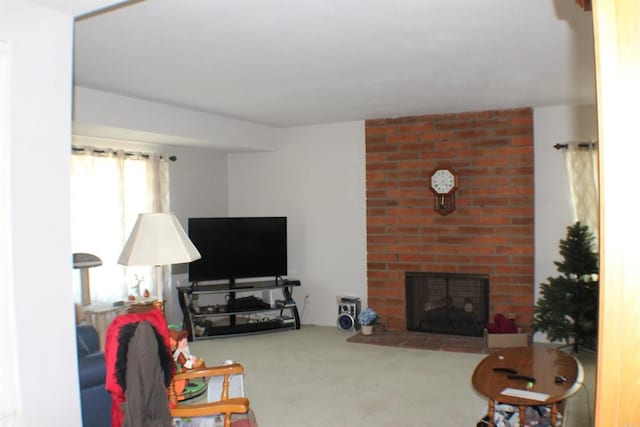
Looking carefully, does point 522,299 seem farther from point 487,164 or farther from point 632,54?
point 632,54

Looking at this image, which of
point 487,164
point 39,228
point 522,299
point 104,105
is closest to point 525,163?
point 487,164

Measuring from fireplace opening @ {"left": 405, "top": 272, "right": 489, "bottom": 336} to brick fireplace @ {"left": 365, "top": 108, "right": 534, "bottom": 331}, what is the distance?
78 mm

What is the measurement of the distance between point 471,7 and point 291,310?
5057 millimetres

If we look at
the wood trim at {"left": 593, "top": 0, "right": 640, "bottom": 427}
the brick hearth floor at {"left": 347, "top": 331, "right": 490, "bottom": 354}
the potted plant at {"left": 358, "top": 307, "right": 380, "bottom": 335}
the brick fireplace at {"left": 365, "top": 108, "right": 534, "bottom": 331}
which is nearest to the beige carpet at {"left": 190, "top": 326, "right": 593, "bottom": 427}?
the brick hearth floor at {"left": 347, "top": 331, "right": 490, "bottom": 354}

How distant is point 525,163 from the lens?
19.2 feet

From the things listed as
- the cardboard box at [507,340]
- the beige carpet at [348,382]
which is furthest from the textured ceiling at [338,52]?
the beige carpet at [348,382]

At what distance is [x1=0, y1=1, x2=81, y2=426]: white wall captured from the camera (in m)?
1.89

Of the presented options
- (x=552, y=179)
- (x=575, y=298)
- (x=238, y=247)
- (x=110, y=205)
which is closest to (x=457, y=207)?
(x=552, y=179)

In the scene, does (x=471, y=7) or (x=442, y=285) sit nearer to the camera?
(x=471, y=7)

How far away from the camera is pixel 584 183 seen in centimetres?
554

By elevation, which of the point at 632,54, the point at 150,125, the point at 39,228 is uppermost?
the point at 150,125

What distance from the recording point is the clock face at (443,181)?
241 inches

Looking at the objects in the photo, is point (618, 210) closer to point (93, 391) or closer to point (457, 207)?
point (93, 391)

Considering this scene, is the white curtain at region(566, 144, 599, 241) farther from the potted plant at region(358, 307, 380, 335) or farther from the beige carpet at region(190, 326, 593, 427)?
the potted plant at region(358, 307, 380, 335)
